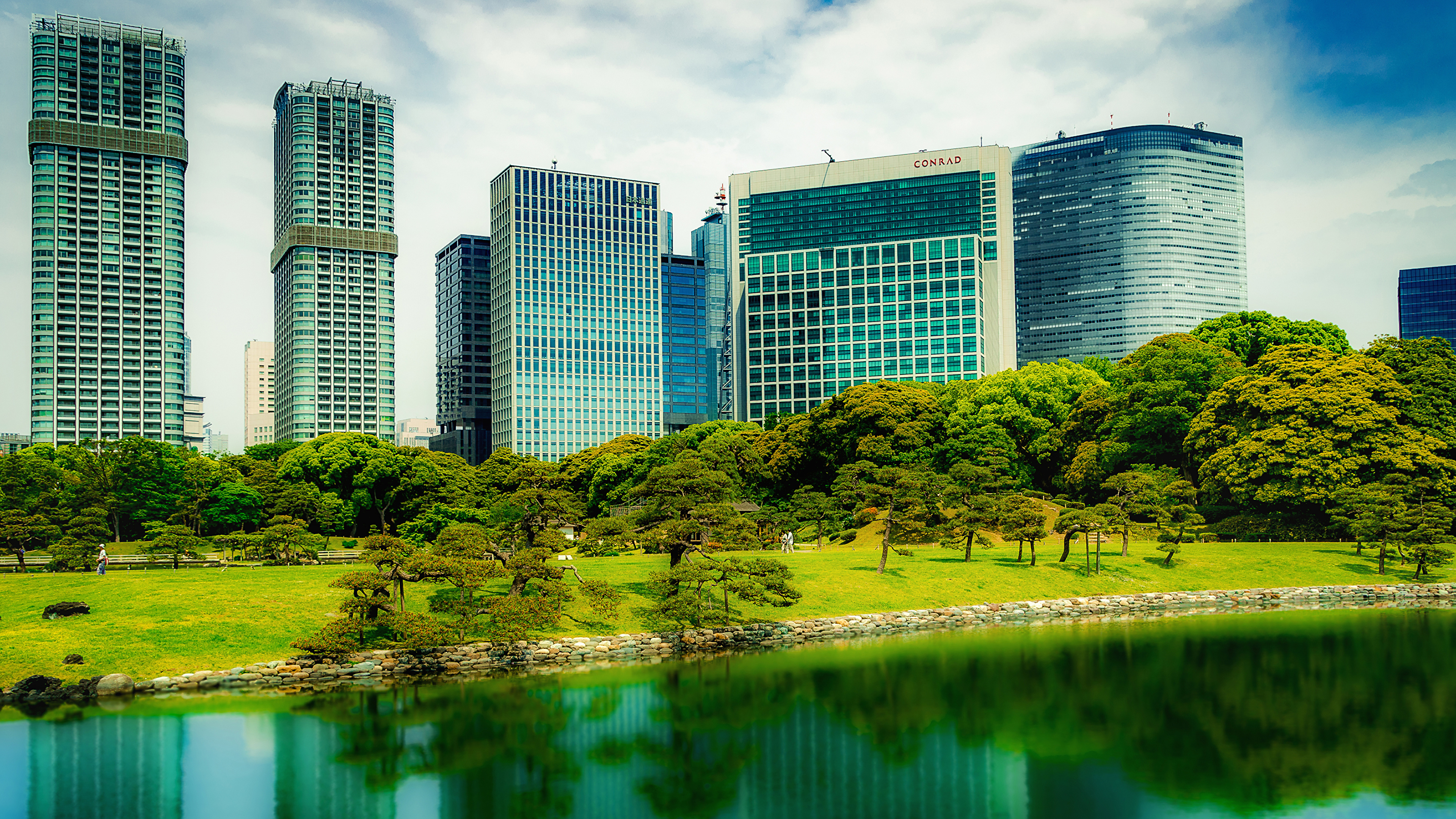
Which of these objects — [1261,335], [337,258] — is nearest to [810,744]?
[1261,335]

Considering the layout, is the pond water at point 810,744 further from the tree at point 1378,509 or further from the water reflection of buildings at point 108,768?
the tree at point 1378,509

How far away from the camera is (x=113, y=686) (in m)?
26.8

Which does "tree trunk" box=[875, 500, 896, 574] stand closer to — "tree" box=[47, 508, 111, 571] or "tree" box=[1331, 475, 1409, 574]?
"tree" box=[1331, 475, 1409, 574]

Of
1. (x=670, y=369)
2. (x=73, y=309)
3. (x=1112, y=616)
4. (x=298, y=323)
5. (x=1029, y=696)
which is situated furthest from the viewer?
(x=670, y=369)

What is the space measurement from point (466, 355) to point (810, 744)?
16438 cm

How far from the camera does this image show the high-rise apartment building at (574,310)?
154500 mm

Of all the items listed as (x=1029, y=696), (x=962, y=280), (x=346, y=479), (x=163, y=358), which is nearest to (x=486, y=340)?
(x=163, y=358)

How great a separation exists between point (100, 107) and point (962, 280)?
382ft

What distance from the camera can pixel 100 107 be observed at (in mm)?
124000

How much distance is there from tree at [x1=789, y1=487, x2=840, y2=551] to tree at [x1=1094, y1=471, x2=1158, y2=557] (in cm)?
1247

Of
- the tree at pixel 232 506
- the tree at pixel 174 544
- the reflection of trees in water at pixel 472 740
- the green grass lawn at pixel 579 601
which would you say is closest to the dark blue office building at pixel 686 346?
the tree at pixel 232 506

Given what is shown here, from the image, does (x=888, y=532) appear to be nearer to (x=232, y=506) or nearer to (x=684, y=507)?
(x=684, y=507)

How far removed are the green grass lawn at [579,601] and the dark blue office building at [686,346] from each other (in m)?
120

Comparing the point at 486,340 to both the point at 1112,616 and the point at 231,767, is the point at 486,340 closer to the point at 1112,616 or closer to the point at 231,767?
the point at 1112,616
